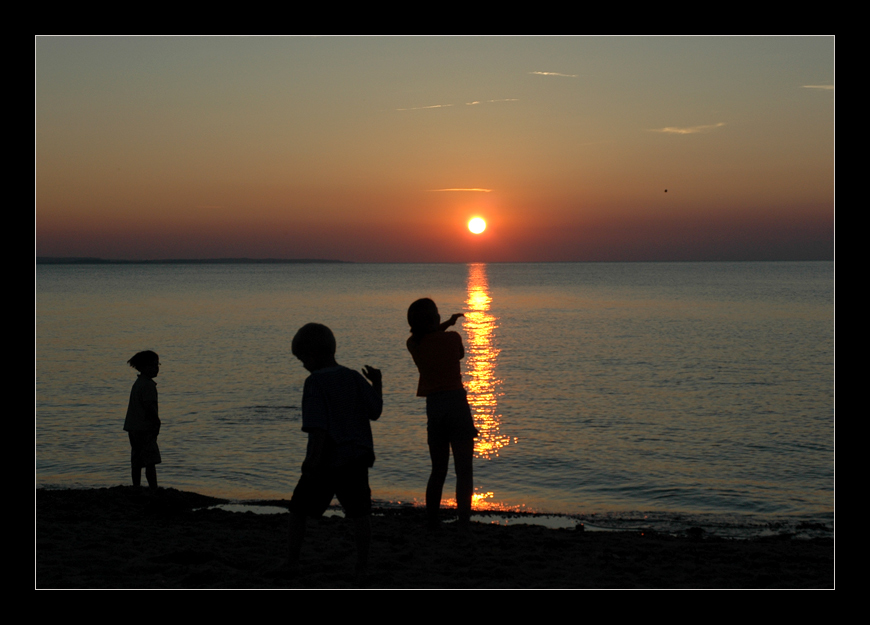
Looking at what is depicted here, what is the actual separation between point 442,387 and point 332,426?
1.63 meters

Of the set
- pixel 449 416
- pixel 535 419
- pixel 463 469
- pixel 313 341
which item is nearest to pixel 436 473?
pixel 463 469

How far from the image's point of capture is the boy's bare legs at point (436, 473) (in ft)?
20.9

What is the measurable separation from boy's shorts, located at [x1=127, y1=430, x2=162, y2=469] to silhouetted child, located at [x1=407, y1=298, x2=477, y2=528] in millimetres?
3577

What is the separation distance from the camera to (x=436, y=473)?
21.1ft

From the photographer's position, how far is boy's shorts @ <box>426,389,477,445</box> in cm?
623

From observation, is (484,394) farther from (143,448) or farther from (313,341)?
(313,341)

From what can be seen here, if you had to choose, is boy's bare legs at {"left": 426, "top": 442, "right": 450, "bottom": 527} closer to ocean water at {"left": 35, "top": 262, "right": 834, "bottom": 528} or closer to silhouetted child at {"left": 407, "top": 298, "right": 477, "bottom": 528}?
→ silhouetted child at {"left": 407, "top": 298, "right": 477, "bottom": 528}

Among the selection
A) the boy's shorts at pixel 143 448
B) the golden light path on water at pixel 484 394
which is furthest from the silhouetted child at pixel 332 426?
the golden light path on water at pixel 484 394

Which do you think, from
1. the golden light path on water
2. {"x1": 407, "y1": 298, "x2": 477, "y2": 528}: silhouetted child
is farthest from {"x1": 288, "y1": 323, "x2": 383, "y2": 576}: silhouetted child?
the golden light path on water

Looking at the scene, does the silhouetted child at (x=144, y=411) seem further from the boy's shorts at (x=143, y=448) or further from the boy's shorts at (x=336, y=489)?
the boy's shorts at (x=336, y=489)

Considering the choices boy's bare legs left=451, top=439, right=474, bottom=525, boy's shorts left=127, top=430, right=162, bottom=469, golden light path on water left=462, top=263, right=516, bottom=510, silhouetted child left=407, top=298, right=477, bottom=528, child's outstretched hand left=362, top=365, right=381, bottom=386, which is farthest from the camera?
golden light path on water left=462, top=263, right=516, bottom=510

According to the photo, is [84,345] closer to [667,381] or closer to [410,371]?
[410,371]

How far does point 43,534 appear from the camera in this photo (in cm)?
659
